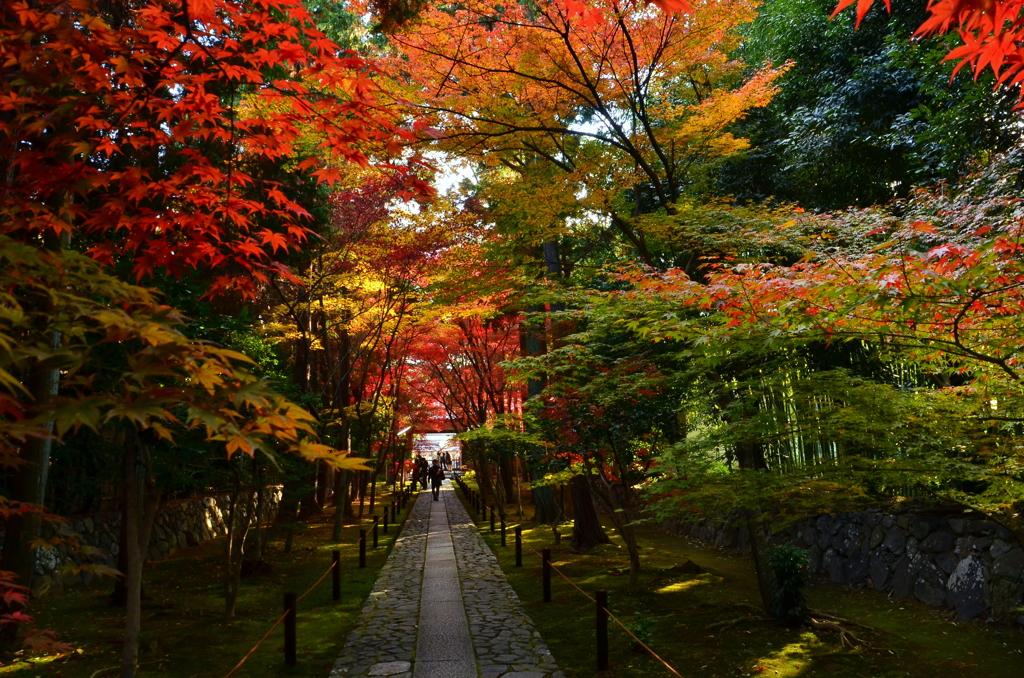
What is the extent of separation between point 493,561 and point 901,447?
339 inches

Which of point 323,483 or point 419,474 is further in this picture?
point 419,474

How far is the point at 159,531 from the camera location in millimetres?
14445

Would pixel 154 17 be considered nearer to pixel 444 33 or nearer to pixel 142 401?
pixel 142 401

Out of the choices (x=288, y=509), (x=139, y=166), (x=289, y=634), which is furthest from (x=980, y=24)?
(x=288, y=509)

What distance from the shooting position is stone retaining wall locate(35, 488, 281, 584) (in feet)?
35.7

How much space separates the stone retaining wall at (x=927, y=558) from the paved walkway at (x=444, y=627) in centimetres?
320

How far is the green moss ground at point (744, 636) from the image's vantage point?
6.61 m

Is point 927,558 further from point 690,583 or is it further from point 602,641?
point 602,641

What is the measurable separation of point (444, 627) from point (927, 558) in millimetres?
6879

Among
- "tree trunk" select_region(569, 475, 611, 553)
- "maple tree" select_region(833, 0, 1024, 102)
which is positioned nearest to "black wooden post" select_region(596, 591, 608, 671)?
"maple tree" select_region(833, 0, 1024, 102)

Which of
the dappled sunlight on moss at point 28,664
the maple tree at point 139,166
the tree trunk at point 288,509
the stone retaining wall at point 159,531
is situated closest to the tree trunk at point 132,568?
the maple tree at point 139,166

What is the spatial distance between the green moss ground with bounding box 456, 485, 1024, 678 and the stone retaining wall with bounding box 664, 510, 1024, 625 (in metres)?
0.25

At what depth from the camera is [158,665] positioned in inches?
265

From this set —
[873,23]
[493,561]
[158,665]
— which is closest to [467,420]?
[493,561]
